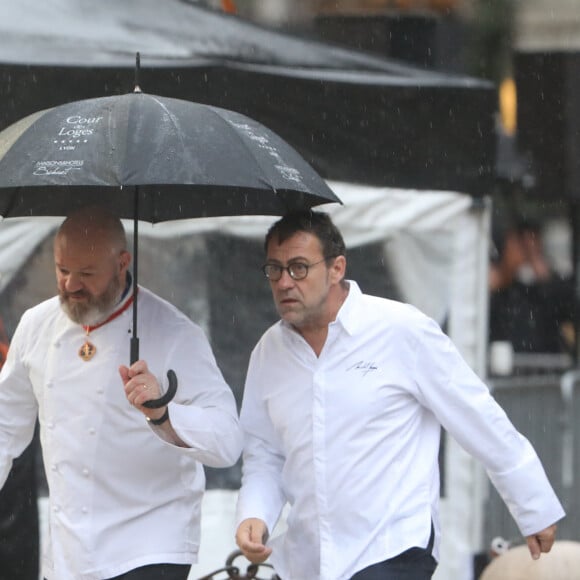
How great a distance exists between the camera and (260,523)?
4.76 metres

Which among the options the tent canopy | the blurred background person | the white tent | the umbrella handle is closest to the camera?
the umbrella handle

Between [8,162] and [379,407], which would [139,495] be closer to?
[379,407]

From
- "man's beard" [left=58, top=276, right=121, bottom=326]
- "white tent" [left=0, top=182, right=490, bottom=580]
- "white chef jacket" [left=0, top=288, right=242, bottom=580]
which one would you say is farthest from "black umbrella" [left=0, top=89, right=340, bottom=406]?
"white tent" [left=0, top=182, right=490, bottom=580]

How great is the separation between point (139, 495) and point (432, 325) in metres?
1.16

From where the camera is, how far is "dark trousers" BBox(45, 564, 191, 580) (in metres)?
4.79

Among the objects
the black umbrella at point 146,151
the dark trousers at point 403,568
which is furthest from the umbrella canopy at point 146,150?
the dark trousers at point 403,568

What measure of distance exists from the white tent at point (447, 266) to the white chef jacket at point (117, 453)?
253 centimetres

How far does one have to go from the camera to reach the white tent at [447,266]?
24.7 ft

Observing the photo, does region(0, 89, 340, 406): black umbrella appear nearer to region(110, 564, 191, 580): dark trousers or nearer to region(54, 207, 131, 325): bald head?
region(54, 207, 131, 325): bald head

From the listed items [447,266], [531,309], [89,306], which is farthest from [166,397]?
[531,309]

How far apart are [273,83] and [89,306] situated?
2.47m

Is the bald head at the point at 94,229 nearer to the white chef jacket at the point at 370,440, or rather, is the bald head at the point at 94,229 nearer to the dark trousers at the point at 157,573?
the white chef jacket at the point at 370,440
